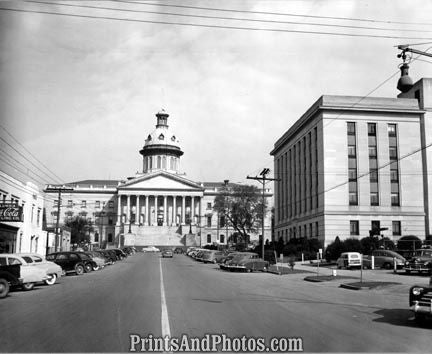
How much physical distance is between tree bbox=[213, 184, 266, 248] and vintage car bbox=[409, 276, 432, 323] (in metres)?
71.9

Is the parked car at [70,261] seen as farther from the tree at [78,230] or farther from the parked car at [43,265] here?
the tree at [78,230]

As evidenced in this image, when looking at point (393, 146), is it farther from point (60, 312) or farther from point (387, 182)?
point (60, 312)

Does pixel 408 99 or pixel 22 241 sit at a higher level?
pixel 408 99

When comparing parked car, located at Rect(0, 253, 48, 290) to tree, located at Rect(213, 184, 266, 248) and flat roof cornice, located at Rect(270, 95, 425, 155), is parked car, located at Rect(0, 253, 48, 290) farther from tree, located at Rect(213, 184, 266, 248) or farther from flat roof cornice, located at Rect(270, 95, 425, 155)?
tree, located at Rect(213, 184, 266, 248)

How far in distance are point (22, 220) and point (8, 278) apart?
2076 cm

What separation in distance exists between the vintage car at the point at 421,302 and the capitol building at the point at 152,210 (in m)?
113

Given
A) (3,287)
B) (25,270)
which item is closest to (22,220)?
(25,270)

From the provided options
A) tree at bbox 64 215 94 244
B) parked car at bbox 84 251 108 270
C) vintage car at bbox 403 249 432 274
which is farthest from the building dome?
vintage car at bbox 403 249 432 274

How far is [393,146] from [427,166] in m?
5.21

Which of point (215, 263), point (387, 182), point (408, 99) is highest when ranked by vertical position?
point (408, 99)

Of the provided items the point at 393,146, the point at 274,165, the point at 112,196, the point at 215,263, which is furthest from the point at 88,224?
the point at 393,146

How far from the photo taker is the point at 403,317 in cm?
1254

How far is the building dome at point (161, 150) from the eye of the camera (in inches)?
5802

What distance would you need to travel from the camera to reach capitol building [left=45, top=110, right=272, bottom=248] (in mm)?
127056
